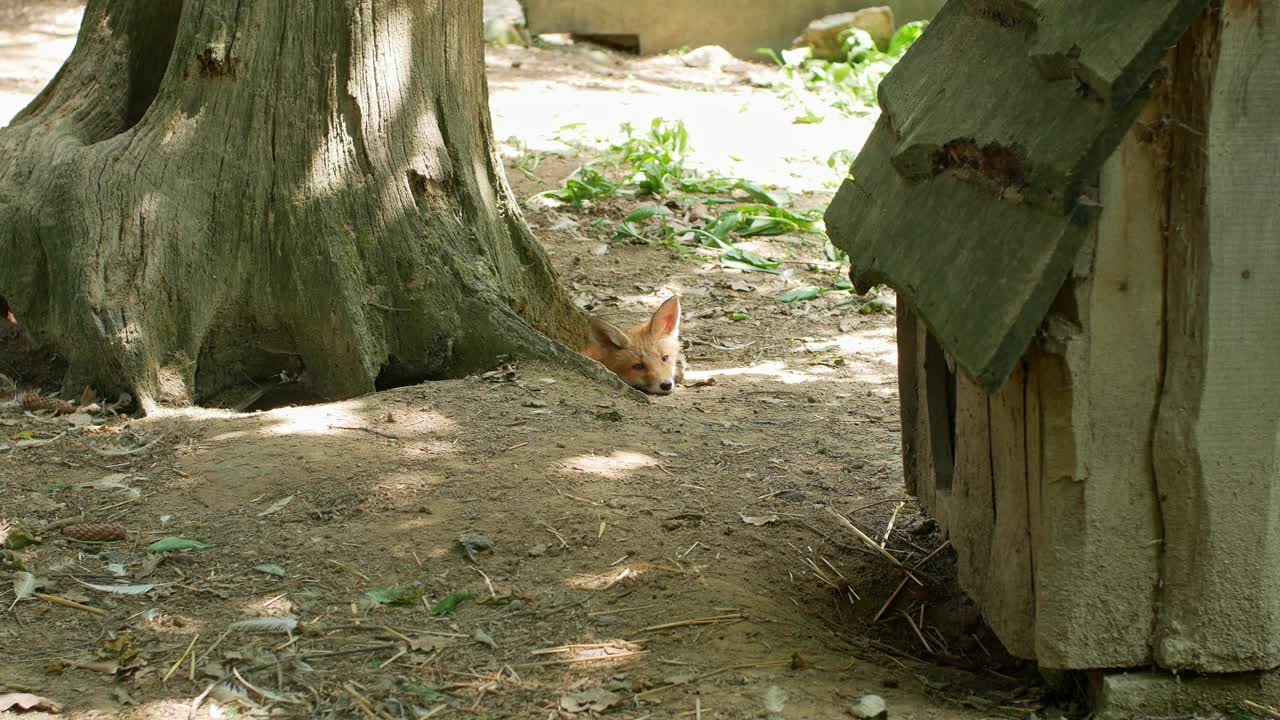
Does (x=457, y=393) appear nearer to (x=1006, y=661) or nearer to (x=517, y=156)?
(x=1006, y=661)

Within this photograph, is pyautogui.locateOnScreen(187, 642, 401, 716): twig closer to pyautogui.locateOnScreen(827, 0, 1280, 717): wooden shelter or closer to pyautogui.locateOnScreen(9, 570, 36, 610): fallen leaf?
pyautogui.locateOnScreen(9, 570, 36, 610): fallen leaf

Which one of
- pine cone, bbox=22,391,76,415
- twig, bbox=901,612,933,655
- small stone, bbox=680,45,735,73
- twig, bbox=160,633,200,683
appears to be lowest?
twig, bbox=901,612,933,655

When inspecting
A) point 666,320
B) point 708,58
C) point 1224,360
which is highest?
point 1224,360

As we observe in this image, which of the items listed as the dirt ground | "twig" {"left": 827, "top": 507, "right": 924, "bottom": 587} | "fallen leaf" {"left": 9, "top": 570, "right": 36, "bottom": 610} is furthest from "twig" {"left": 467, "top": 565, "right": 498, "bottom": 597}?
"twig" {"left": 827, "top": 507, "right": 924, "bottom": 587}

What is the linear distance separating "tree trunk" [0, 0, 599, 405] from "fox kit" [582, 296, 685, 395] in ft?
4.19

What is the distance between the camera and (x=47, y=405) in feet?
16.3

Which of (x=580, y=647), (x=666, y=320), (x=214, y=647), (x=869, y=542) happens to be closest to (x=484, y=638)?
(x=580, y=647)

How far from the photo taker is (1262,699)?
3.10 m

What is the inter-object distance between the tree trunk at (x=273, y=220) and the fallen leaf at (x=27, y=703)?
2193mm

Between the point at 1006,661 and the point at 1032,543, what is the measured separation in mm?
749

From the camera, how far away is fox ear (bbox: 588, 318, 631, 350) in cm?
670

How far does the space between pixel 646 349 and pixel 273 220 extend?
236cm

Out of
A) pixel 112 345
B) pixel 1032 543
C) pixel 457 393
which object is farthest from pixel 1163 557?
pixel 112 345

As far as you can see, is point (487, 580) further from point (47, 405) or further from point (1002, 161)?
point (47, 405)
